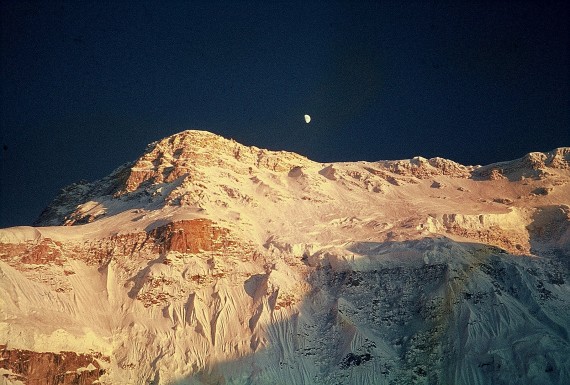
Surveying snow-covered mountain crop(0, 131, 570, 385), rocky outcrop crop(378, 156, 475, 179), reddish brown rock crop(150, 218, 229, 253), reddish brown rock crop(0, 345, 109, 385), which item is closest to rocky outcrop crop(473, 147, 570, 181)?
snow-covered mountain crop(0, 131, 570, 385)

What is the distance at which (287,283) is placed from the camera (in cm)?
11306

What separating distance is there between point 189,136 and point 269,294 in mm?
56729

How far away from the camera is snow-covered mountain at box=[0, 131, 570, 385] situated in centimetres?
9688

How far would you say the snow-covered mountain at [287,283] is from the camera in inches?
3814

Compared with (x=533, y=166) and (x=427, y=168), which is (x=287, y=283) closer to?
(x=427, y=168)

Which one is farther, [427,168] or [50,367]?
[427,168]

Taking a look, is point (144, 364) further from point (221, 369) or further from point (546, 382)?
point (546, 382)

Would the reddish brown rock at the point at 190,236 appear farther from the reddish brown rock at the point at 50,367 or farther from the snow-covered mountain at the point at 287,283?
the reddish brown rock at the point at 50,367

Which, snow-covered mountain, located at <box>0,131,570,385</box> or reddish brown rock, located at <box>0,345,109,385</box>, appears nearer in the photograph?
reddish brown rock, located at <box>0,345,109,385</box>

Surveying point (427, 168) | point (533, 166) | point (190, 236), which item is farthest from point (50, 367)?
point (533, 166)

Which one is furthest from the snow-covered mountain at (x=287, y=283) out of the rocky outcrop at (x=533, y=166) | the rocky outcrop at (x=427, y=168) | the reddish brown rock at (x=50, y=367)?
the rocky outcrop at (x=427, y=168)

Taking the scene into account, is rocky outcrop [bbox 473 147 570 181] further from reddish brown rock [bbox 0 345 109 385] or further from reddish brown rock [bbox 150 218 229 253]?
reddish brown rock [bbox 0 345 109 385]

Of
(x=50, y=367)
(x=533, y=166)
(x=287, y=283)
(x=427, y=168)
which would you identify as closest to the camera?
(x=50, y=367)

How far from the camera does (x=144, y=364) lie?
98.5 meters
